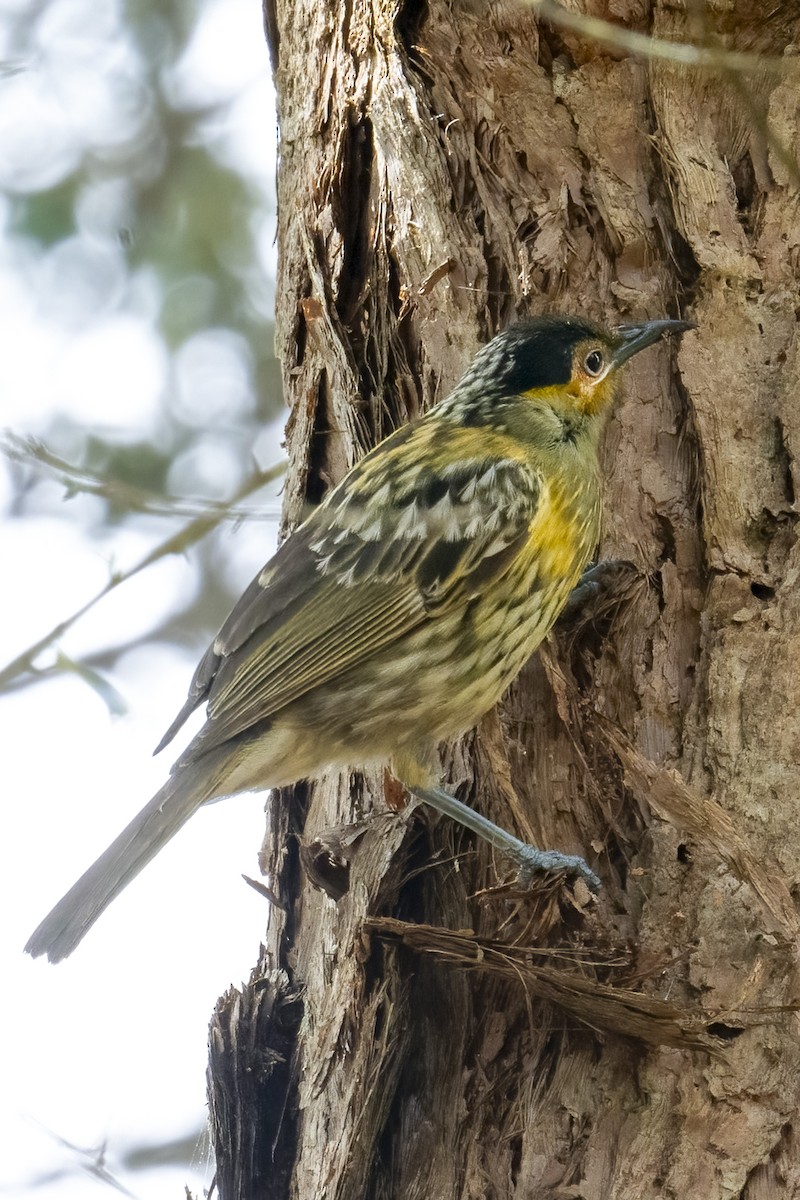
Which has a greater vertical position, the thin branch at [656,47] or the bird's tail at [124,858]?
the thin branch at [656,47]

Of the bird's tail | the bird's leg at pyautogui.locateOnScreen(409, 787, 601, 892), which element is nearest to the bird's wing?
the bird's tail

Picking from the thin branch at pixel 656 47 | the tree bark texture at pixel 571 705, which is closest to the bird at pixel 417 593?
the tree bark texture at pixel 571 705

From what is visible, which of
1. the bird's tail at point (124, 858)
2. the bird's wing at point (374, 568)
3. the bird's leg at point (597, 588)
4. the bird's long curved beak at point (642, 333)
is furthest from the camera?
the bird's wing at point (374, 568)

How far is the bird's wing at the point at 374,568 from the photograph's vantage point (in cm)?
367

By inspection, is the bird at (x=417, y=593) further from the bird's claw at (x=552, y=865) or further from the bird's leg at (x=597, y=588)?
the bird's claw at (x=552, y=865)

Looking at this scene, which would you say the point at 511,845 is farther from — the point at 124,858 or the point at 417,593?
the point at 124,858

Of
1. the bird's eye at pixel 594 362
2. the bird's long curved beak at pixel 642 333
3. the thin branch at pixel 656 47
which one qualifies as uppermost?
the thin branch at pixel 656 47

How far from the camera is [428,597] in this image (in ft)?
12.2

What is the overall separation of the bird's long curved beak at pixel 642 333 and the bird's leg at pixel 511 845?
1213mm

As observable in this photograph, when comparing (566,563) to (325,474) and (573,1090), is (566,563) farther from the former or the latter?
(573,1090)

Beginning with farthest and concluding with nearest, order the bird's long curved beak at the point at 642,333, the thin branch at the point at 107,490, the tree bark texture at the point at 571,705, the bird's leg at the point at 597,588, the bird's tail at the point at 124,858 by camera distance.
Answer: the thin branch at the point at 107,490 → the bird's long curved beak at the point at 642,333 → the bird's leg at the point at 597,588 → the bird's tail at the point at 124,858 → the tree bark texture at the point at 571,705

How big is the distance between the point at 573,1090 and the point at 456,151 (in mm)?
2461

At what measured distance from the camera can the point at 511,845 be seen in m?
3.21

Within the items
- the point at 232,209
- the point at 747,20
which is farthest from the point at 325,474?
the point at 232,209
